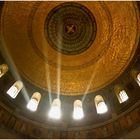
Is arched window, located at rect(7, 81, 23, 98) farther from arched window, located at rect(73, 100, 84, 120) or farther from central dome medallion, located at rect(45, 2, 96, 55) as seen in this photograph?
arched window, located at rect(73, 100, 84, 120)

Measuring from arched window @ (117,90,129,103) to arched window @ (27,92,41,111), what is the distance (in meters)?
3.45

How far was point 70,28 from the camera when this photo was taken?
12.3 m

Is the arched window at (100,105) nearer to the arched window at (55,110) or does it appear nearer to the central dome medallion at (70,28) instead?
the arched window at (55,110)

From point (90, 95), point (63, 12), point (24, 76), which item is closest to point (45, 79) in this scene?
point (24, 76)

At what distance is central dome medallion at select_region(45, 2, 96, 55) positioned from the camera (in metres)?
11.9

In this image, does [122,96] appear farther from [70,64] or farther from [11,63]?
[11,63]

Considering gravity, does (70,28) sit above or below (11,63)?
above

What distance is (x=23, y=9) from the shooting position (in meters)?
11.5

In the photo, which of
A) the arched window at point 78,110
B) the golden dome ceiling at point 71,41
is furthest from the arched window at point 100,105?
the arched window at point 78,110

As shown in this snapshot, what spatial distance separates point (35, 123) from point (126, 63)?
459 cm

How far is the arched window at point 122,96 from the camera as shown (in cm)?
1135

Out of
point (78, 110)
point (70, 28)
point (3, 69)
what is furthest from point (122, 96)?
point (3, 69)

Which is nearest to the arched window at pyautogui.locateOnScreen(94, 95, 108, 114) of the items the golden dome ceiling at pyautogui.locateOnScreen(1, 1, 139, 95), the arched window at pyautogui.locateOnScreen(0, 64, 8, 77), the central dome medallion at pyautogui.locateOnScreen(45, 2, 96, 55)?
the golden dome ceiling at pyautogui.locateOnScreen(1, 1, 139, 95)

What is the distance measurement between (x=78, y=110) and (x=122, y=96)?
6.37 ft
